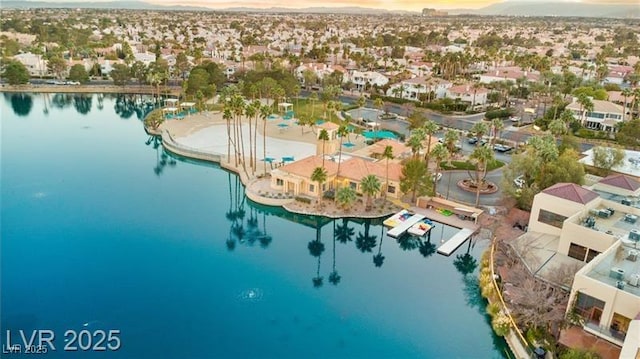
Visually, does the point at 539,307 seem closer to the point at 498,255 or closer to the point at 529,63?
the point at 498,255

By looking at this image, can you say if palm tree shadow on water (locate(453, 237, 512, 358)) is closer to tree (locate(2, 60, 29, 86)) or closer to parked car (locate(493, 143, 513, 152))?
parked car (locate(493, 143, 513, 152))

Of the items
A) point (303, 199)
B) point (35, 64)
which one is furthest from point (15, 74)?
point (303, 199)

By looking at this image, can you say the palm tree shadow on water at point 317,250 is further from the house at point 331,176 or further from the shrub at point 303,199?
the house at point 331,176

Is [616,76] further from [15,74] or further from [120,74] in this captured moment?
[15,74]

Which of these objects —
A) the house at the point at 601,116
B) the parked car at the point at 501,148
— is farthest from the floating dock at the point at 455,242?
the house at the point at 601,116

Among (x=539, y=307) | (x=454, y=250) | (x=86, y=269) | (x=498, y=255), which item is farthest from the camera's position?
(x=454, y=250)

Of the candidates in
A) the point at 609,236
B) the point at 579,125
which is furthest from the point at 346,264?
the point at 579,125
